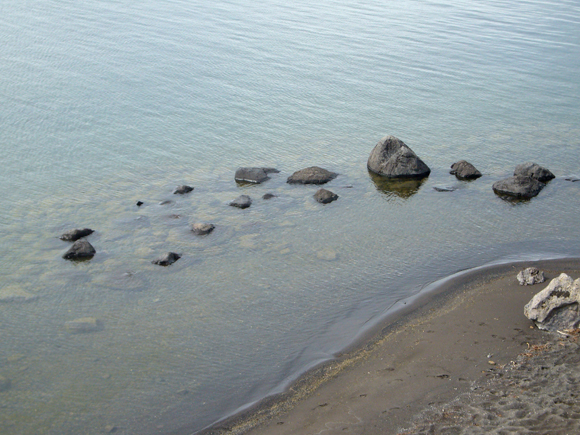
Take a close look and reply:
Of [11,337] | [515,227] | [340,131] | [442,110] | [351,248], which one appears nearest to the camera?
[11,337]

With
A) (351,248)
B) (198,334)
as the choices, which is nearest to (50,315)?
(198,334)

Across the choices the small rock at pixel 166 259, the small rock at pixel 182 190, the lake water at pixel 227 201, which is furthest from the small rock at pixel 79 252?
the small rock at pixel 182 190

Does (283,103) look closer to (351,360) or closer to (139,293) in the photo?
(139,293)

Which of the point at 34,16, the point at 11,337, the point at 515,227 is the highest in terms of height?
the point at 34,16

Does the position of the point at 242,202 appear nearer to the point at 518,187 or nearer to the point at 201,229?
the point at 201,229

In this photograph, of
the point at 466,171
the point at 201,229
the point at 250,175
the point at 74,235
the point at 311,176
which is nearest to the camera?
the point at 74,235

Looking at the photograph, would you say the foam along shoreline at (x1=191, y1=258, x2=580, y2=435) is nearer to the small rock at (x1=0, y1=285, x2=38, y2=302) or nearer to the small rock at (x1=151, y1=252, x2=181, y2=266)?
the small rock at (x1=151, y1=252, x2=181, y2=266)

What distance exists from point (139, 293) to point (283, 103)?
55.1ft

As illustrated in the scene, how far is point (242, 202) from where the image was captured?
57.4 ft

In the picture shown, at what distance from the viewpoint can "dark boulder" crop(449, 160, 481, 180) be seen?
20047 millimetres

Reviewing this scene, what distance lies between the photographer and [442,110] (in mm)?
27500

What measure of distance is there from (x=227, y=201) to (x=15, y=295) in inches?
271

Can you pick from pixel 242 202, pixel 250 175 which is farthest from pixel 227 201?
pixel 250 175

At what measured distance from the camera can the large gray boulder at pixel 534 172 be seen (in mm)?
19625
